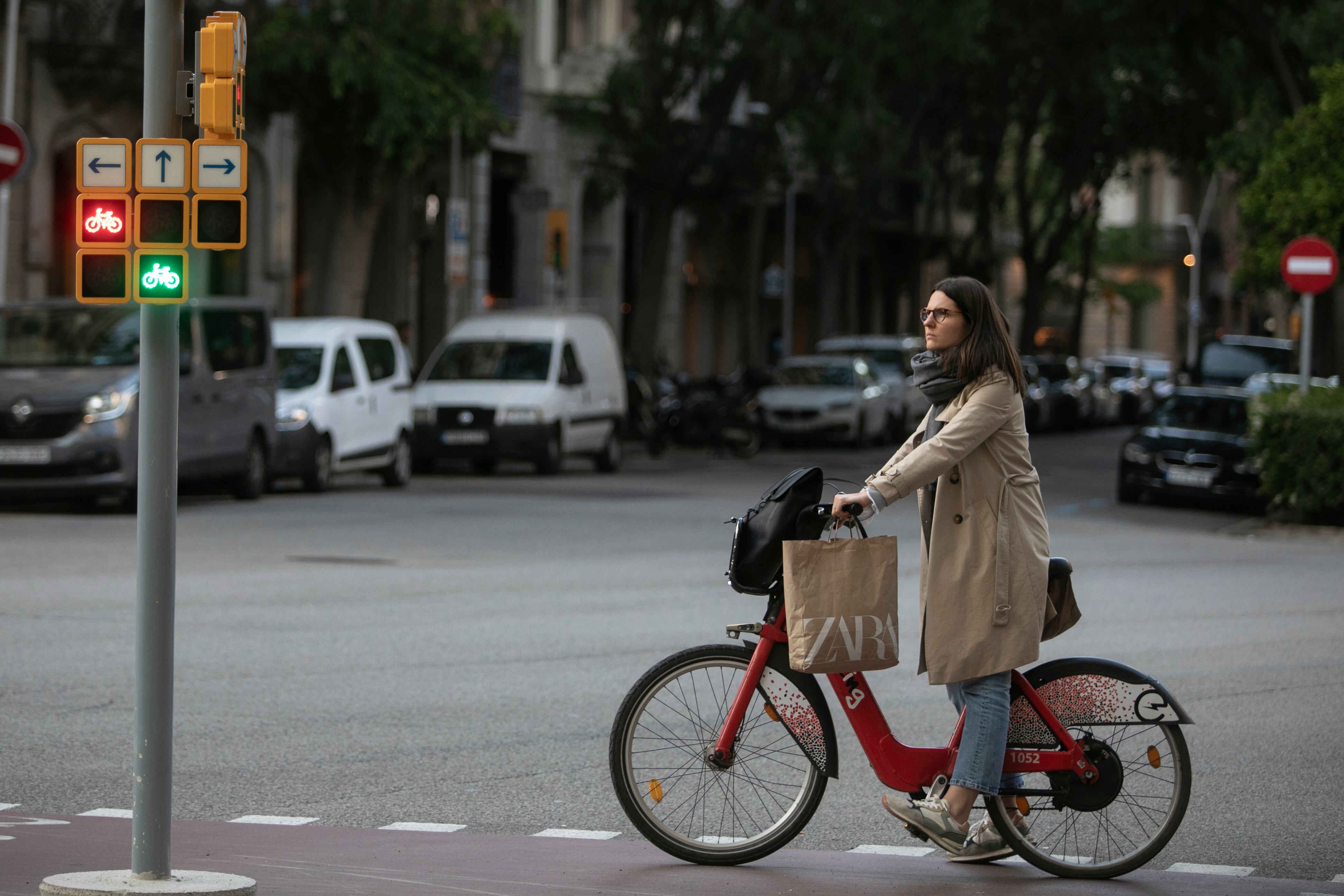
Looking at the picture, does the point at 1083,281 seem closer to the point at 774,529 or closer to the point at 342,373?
the point at 342,373

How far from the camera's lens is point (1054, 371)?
43.9 metres

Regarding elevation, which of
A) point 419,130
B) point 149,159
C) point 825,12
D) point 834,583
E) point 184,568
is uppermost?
point 825,12

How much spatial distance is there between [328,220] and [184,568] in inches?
573

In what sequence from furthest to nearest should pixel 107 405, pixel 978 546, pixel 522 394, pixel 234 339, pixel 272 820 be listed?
pixel 522 394 → pixel 234 339 → pixel 107 405 → pixel 272 820 → pixel 978 546

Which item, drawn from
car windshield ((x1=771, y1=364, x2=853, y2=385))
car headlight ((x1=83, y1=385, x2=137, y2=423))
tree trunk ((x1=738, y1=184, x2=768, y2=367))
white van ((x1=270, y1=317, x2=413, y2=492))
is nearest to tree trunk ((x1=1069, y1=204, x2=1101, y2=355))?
tree trunk ((x1=738, y1=184, x2=768, y2=367))

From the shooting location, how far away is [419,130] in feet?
83.7

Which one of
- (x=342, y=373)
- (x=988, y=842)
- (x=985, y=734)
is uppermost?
(x=342, y=373)

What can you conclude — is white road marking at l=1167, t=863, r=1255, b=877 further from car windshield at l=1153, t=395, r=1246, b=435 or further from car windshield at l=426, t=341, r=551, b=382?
car windshield at l=426, t=341, r=551, b=382

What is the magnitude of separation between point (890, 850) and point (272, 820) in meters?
1.97

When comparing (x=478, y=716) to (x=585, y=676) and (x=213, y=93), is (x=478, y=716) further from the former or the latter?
(x=213, y=93)

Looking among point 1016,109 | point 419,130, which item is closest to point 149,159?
point 419,130

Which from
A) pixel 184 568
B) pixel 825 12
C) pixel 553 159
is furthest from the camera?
pixel 553 159

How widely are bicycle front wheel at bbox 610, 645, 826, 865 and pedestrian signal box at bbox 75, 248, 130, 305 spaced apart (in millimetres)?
1761

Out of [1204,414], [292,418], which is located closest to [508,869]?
[292,418]
